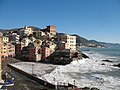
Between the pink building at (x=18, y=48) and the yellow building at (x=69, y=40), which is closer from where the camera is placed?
the pink building at (x=18, y=48)

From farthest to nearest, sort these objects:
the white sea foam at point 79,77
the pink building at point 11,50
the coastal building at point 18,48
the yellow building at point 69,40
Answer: the yellow building at point 69,40, the coastal building at point 18,48, the pink building at point 11,50, the white sea foam at point 79,77

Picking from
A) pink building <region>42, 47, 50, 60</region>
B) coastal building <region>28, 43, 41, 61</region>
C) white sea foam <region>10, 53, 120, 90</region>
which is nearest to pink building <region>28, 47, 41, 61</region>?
coastal building <region>28, 43, 41, 61</region>

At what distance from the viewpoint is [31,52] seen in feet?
164

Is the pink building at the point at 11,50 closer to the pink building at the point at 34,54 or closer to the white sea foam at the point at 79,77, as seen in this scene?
the pink building at the point at 34,54

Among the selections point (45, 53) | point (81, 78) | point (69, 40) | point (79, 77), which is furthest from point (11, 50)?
point (81, 78)

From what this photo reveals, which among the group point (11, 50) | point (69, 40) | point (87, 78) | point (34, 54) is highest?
point (69, 40)

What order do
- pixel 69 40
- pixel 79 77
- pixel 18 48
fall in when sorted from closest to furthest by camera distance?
pixel 79 77, pixel 18 48, pixel 69 40

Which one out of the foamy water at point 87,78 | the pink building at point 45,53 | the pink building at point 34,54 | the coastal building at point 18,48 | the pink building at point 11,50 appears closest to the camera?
the foamy water at point 87,78

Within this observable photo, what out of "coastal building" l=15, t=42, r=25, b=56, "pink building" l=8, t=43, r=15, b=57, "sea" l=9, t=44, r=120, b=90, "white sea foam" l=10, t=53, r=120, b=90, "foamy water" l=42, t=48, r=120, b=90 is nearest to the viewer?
"sea" l=9, t=44, r=120, b=90

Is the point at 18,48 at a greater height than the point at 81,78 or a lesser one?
greater

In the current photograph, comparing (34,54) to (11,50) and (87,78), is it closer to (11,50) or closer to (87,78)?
(11,50)

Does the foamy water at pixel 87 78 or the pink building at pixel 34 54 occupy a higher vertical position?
the pink building at pixel 34 54

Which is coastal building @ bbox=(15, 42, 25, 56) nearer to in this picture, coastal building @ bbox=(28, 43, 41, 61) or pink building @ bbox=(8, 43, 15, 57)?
pink building @ bbox=(8, 43, 15, 57)

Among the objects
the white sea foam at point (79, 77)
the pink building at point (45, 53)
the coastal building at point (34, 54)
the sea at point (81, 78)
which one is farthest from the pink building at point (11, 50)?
the sea at point (81, 78)
